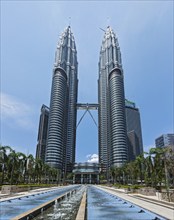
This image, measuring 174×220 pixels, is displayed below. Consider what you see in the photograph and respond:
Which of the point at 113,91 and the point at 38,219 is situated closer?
the point at 38,219

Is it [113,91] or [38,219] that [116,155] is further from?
[38,219]

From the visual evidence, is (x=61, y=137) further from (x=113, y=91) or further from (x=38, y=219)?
(x=38, y=219)

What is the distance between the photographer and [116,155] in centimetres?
15600

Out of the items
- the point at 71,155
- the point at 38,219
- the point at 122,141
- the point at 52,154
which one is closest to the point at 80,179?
the point at 71,155

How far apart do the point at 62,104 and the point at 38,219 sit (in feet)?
539

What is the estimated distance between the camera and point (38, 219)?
39.0ft

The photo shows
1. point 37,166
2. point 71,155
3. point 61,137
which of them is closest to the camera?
point 37,166

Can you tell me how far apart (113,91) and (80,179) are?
94.3 m

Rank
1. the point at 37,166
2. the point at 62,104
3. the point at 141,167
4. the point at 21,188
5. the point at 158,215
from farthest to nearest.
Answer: the point at 62,104
the point at 37,166
the point at 141,167
the point at 21,188
the point at 158,215

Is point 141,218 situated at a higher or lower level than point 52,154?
lower

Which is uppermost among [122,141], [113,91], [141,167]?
[113,91]

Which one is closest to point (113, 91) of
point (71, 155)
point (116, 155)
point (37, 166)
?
point (116, 155)

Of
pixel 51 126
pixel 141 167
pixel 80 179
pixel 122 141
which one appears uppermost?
pixel 51 126

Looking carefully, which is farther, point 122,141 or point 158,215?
point 122,141
